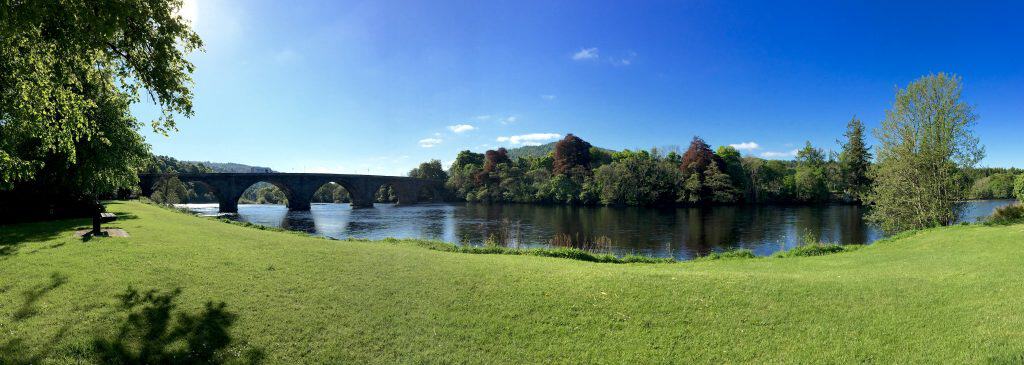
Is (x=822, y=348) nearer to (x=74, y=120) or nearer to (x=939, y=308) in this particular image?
(x=939, y=308)

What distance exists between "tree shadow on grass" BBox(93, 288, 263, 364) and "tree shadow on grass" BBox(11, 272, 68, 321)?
46.8 inches

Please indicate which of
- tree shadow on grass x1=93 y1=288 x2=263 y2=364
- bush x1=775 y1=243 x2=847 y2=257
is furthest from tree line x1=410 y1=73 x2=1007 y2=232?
tree shadow on grass x1=93 y1=288 x2=263 y2=364

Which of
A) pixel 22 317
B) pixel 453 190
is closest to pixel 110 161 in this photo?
pixel 22 317

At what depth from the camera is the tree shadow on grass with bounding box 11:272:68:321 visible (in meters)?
7.20

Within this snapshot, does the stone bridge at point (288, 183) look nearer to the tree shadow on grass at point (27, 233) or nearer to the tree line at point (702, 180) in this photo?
the tree line at point (702, 180)

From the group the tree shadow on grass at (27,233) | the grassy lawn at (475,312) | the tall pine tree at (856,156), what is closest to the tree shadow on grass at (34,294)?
the grassy lawn at (475,312)

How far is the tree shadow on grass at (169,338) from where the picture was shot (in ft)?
20.7

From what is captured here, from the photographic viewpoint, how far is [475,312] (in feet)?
27.4

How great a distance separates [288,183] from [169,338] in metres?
82.9

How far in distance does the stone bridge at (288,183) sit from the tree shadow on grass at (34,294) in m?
71.7

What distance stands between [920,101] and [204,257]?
3780 cm

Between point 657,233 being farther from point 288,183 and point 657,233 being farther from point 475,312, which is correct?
point 288,183

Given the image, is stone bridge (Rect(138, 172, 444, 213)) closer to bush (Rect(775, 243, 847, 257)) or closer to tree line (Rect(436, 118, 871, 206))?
tree line (Rect(436, 118, 871, 206))

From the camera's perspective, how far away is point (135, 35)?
32.9 ft
